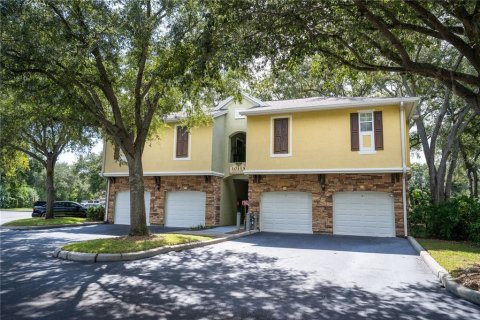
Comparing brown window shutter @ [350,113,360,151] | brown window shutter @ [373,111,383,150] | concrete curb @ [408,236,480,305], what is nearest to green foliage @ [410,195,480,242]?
brown window shutter @ [373,111,383,150]

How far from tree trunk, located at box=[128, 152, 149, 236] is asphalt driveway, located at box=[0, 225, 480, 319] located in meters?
2.38

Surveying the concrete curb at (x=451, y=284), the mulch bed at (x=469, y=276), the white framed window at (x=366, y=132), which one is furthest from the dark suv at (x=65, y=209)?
the mulch bed at (x=469, y=276)

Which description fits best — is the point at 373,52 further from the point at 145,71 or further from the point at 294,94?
the point at 294,94

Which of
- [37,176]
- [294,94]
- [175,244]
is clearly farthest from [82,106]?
[37,176]

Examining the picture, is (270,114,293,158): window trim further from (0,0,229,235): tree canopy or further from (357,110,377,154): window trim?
(0,0,229,235): tree canopy

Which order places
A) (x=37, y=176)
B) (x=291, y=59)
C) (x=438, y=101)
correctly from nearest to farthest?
(x=291, y=59) < (x=438, y=101) < (x=37, y=176)

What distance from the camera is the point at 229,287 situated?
6.49 m

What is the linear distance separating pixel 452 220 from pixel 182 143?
13.5m

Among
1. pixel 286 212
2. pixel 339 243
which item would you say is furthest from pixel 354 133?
pixel 339 243

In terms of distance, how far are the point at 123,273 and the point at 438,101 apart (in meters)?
24.9

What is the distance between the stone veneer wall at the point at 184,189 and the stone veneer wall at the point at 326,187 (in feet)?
7.69

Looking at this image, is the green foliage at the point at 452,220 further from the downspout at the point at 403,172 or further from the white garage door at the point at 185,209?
the white garage door at the point at 185,209

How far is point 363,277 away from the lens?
7531 millimetres

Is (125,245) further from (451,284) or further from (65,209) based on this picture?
(65,209)
